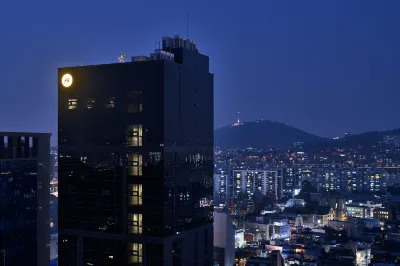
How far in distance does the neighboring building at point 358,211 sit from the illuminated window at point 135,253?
1786 inches

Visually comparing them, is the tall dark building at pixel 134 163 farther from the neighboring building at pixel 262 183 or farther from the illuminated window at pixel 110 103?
the neighboring building at pixel 262 183

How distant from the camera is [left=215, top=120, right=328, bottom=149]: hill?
168m

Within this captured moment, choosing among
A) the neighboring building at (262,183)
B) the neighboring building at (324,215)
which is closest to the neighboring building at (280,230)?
the neighboring building at (324,215)

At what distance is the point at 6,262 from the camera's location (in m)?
19.4

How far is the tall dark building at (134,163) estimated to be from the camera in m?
9.50

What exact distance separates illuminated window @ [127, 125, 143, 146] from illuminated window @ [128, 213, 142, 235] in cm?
142

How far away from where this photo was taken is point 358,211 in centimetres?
5172

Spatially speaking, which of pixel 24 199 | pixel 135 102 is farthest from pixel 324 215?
pixel 135 102

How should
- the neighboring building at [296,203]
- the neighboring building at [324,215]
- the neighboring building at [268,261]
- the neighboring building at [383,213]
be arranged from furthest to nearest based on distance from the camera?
the neighboring building at [296,203] → the neighboring building at [324,215] → the neighboring building at [383,213] → the neighboring building at [268,261]

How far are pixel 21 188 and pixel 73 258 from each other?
12.0 m

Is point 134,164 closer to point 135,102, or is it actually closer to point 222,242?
point 135,102

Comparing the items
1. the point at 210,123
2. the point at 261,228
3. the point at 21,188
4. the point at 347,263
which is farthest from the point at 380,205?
the point at 210,123

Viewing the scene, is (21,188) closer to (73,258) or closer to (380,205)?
(73,258)

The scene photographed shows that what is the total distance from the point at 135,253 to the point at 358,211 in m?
46.4
